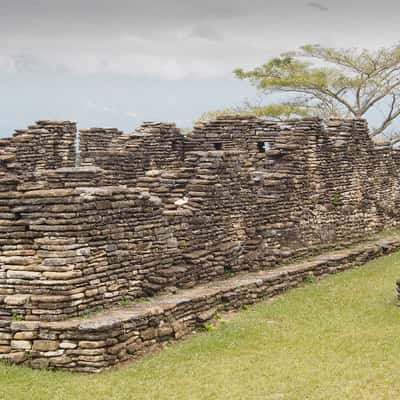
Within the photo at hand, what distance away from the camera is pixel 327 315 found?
50.3ft

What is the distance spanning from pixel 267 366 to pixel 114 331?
2.32m

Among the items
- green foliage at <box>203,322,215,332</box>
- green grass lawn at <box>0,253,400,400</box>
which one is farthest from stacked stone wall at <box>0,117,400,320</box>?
green grass lawn at <box>0,253,400,400</box>

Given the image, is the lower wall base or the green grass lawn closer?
the green grass lawn

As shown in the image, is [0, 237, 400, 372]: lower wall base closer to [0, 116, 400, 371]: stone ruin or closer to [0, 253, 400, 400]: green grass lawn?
[0, 116, 400, 371]: stone ruin

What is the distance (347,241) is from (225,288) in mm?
7394

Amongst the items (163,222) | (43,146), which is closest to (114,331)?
(163,222)

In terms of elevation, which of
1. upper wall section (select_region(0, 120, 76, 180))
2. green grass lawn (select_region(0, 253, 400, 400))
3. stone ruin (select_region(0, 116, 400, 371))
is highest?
upper wall section (select_region(0, 120, 76, 180))

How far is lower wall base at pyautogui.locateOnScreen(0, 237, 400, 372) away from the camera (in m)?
12.3

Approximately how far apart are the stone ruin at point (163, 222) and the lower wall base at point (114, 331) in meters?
0.02

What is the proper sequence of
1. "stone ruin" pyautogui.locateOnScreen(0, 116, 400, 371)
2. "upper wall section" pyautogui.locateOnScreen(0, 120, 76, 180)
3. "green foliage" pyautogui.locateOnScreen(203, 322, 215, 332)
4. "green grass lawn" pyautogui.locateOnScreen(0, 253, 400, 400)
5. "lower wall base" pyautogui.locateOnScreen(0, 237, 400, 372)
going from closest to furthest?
"green grass lawn" pyautogui.locateOnScreen(0, 253, 400, 400), "lower wall base" pyautogui.locateOnScreen(0, 237, 400, 372), "stone ruin" pyautogui.locateOnScreen(0, 116, 400, 371), "green foliage" pyautogui.locateOnScreen(203, 322, 215, 332), "upper wall section" pyautogui.locateOnScreen(0, 120, 76, 180)

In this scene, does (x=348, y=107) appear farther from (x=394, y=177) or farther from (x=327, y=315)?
(x=327, y=315)

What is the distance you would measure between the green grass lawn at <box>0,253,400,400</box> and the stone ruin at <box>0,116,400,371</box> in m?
0.56

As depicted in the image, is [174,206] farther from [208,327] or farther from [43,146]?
[43,146]

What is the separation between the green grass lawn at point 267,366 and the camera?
11.2m
